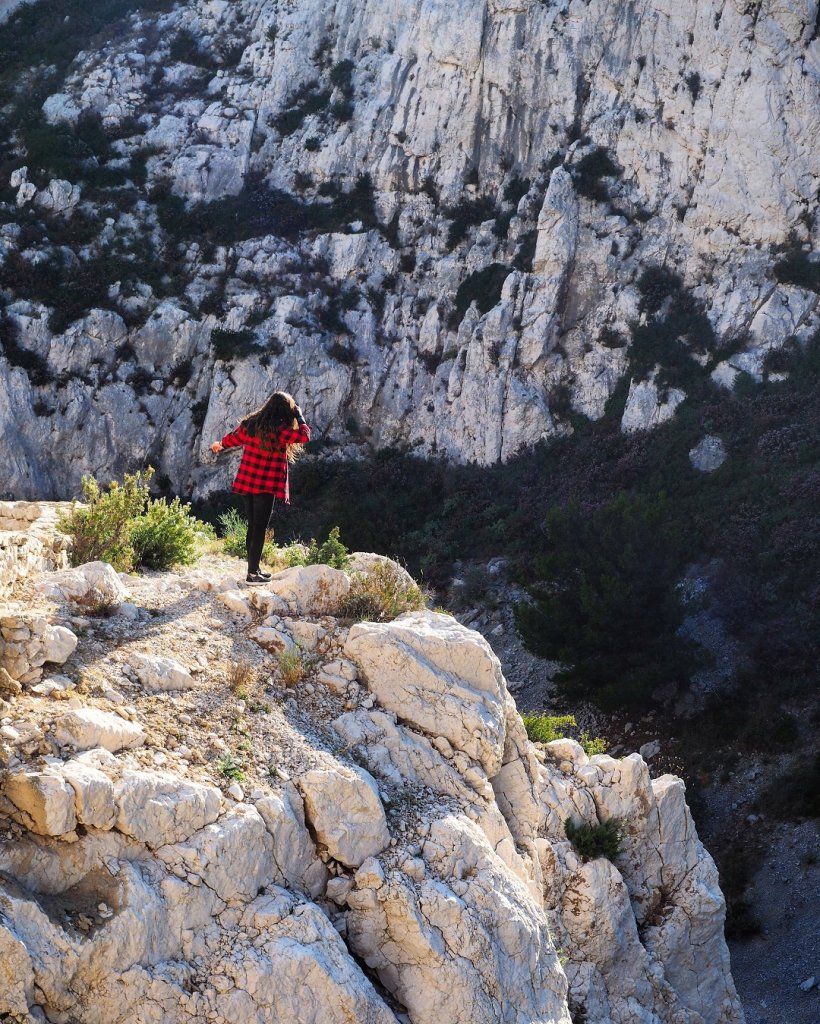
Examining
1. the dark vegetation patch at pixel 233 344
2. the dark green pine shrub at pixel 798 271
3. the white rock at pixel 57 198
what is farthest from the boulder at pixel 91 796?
the white rock at pixel 57 198

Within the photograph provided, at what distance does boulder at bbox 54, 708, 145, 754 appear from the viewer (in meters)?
4.97

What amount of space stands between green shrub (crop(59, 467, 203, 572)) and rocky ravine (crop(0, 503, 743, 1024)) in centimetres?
86

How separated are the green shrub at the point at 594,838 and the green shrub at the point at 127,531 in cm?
453

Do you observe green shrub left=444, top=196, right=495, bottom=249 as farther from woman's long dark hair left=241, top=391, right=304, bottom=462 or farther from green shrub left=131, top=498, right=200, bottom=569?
woman's long dark hair left=241, top=391, right=304, bottom=462

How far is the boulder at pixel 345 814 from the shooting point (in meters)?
5.46

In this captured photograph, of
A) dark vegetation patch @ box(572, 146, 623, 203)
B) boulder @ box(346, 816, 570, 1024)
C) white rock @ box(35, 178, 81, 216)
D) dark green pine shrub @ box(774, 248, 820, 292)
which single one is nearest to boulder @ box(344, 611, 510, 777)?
boulder @ box(346, 816, 570, 1024)

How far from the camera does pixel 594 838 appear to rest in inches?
317

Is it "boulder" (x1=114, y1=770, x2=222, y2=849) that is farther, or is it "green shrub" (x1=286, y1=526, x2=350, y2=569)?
"green shrub" (x1=286, y1=526, x2=350, y2=569)

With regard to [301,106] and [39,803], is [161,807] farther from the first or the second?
[301,106]

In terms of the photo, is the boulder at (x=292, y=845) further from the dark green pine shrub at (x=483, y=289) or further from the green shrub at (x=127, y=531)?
the dark green pine shrub at (x=483, y=289)

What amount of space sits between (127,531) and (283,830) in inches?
176


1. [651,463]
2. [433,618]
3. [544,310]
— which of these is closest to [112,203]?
[544,310]

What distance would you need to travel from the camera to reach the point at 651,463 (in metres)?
24.6

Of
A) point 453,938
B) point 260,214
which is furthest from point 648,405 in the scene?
point 453,938
